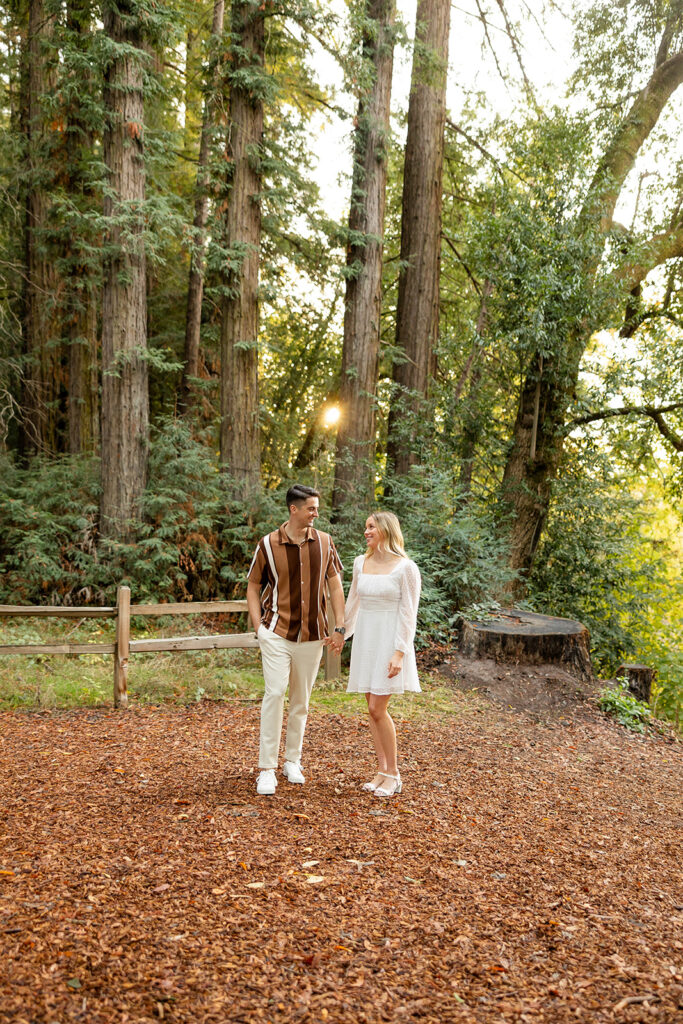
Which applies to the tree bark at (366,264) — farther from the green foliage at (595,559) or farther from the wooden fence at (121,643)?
the wooden fence at (121,643)

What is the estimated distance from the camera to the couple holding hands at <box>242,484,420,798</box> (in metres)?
5.14

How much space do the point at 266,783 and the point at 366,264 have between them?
963cm

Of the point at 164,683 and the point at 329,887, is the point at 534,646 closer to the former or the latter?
the point at 164,683

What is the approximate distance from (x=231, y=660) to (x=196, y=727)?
86.7 inches

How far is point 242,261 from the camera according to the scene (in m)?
12.1

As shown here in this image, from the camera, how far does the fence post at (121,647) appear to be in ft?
25.2

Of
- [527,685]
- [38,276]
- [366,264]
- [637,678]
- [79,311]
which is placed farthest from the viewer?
[38,276]

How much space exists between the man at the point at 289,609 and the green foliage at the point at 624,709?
176 inches

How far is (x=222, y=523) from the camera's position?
39.5ft

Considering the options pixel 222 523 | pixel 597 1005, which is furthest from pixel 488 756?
pixel 222 523

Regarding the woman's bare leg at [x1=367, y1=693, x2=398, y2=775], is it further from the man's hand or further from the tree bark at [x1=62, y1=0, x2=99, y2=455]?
the tree bark at [x1=62, y1=0, x2=99, y2=455]

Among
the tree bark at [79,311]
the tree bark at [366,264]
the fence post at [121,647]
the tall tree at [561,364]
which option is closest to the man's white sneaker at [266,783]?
the fence post at [121,647]

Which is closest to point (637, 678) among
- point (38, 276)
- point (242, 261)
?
point (242, 261)

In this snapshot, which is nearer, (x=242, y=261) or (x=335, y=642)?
(x=335, y=642)
